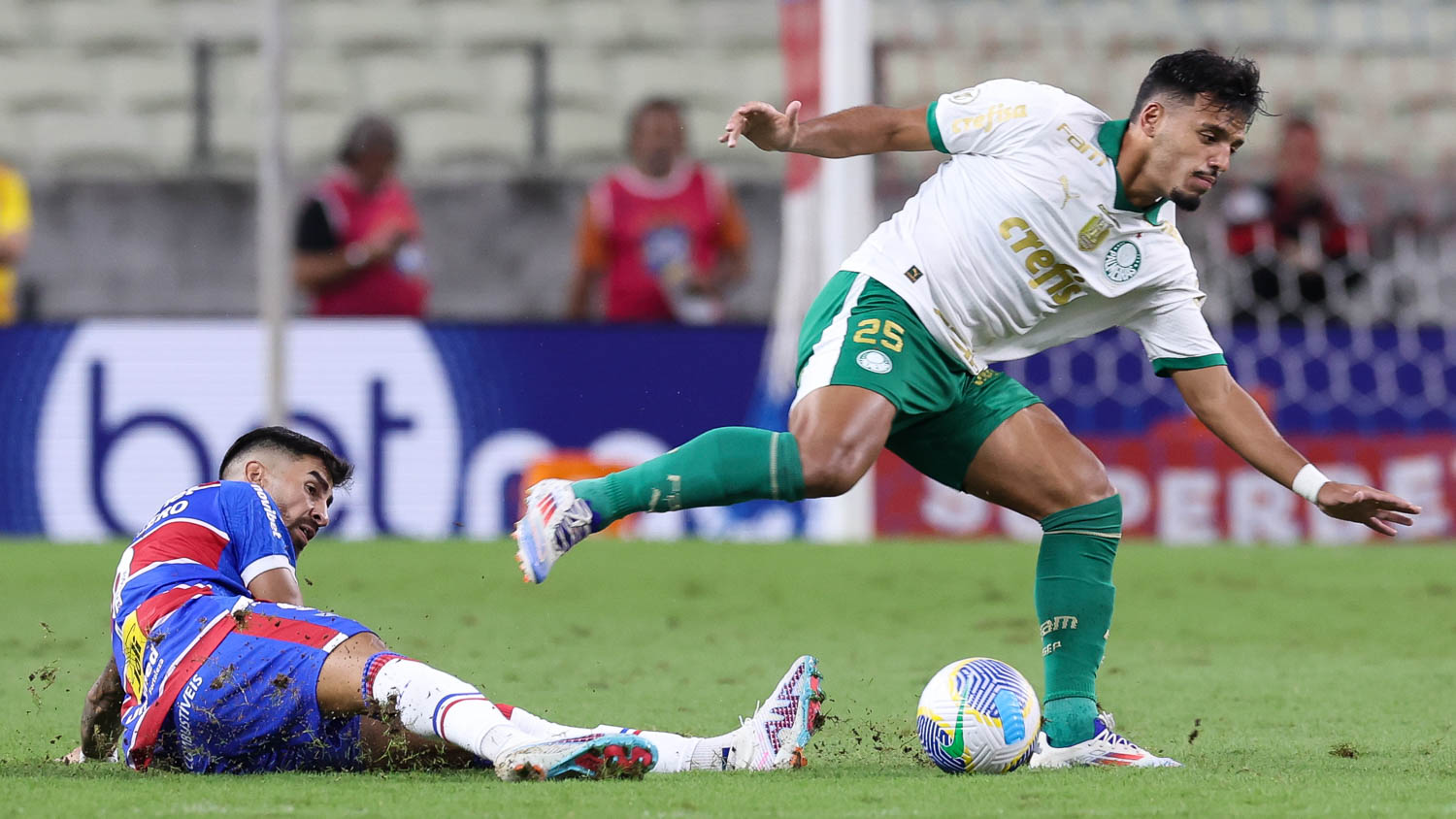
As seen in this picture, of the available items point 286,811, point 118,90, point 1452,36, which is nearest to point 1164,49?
point 1452,36

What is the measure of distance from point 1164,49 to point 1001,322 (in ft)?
25.0

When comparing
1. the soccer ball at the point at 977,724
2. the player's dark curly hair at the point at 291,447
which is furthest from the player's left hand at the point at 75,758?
the soccer ball at the point at 977,724

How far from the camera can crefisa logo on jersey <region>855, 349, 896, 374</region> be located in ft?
14.5

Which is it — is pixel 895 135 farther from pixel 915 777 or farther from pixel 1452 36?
pixel 1452 36

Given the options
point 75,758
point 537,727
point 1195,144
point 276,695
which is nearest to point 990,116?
point 1195,144

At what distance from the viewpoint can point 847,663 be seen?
258 inches

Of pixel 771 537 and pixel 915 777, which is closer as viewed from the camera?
pixel 915 777

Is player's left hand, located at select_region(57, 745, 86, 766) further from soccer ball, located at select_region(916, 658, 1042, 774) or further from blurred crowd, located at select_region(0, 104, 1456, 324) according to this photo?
blurred crowd, located at select_region(0, 104, 1456, 324)

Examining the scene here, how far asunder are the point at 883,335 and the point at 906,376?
0.11 metres

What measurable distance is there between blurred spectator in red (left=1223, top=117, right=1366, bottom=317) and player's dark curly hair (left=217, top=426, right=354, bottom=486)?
23.6 feet

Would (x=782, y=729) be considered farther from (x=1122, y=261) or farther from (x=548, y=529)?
(x=1122, y=261)

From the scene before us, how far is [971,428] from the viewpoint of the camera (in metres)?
4.64

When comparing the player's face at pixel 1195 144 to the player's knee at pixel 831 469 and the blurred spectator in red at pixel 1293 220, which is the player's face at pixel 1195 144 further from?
the blurred spectator in red at pixel 1293 220

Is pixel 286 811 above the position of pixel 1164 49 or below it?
below
